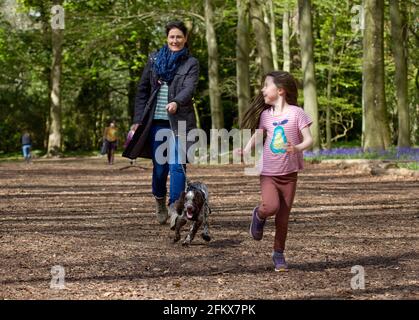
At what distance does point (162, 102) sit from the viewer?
31.4ft

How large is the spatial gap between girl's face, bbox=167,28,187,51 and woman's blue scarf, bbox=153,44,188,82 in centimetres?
5

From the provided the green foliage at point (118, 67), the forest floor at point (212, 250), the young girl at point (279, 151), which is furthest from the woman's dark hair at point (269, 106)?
the green foliage at point (118, 67)

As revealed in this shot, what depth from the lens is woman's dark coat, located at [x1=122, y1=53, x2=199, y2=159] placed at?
367 inches

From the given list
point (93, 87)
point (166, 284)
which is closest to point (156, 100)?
point (166, 284)

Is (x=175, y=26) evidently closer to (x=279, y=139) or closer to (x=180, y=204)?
(x=180, y=204)

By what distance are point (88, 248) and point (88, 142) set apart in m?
49.8

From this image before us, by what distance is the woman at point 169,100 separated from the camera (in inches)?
368

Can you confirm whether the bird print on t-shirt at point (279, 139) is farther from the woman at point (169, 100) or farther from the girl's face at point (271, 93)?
the woman at point (169, 100)

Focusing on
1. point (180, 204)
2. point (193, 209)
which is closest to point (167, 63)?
point (180, 204)

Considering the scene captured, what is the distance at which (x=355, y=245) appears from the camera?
889cm

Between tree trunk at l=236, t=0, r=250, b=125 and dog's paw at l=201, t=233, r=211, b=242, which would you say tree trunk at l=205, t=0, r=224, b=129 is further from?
dog's paw at l=201, t=233, r=211, b=242
